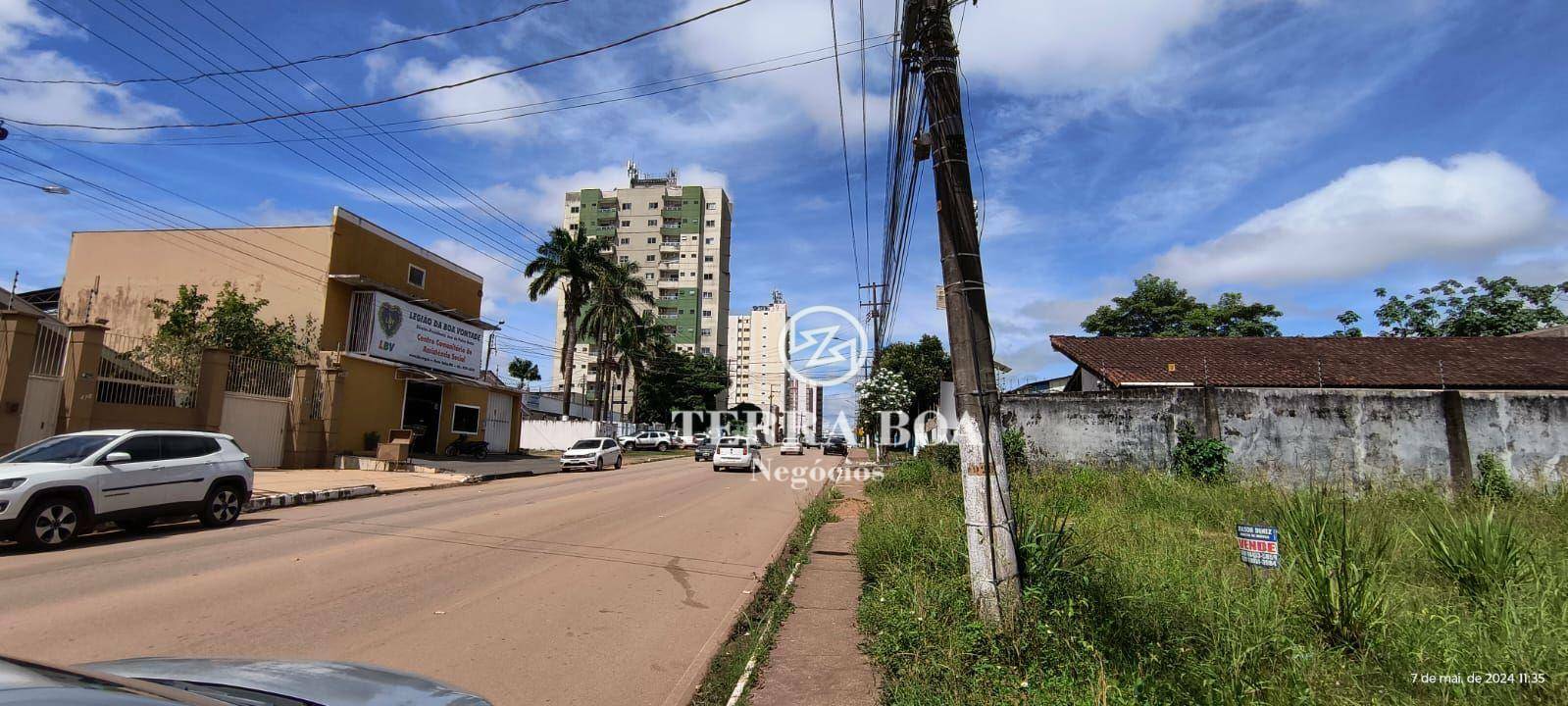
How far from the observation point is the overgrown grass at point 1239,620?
3836mm

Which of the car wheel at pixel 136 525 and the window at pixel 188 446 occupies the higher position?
the window at pixel 188 446

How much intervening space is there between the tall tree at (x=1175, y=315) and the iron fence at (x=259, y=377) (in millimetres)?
41062

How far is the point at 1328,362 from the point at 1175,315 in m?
20.5

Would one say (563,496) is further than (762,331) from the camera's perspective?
No

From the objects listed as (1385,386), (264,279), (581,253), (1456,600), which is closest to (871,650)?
(1456,600)

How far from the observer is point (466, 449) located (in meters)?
31.2

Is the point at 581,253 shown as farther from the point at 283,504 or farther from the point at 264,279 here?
the point at 283,504

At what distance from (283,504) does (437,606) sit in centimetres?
1038

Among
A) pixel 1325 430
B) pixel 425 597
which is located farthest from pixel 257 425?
pixel 1325 430

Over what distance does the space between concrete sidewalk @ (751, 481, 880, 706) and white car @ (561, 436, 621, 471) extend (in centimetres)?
2204

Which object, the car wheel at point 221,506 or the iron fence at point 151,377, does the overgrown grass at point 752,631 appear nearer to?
the car wheel at point 221,506

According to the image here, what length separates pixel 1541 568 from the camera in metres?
5.77

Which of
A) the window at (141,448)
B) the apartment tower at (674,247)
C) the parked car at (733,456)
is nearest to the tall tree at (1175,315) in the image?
the parked car at (733,456)

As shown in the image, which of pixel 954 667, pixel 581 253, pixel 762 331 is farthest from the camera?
pixel 762 331
